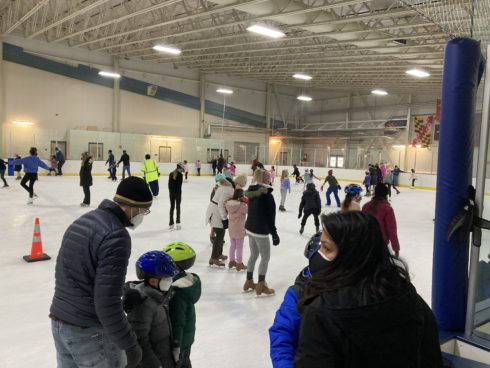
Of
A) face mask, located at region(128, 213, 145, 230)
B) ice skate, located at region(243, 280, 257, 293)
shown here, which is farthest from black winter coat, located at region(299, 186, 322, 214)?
face mask, located at region(128, 213, 145, 230)

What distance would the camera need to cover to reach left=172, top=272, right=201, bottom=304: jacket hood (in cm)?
205

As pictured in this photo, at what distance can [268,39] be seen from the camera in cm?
1658

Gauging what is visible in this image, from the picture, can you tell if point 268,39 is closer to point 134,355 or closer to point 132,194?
point 132,194

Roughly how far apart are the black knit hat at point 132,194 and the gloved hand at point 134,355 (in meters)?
0.60

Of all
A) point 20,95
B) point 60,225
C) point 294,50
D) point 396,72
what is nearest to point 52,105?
point 20,95

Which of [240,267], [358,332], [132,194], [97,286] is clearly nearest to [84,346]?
[97,286]

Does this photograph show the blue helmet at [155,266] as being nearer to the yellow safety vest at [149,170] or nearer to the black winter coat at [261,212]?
the black winter coat at [261,212]

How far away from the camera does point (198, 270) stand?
5.18m

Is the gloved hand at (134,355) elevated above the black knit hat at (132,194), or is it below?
below

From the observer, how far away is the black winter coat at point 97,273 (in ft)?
5.09

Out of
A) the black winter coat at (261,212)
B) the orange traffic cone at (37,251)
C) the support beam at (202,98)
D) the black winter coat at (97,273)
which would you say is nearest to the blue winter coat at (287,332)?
the black winter coat at (97,273)

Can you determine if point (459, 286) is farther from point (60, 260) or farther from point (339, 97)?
point (339, 97)

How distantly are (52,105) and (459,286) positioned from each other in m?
22.4

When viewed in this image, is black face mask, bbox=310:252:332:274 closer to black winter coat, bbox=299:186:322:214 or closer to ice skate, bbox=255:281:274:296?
ice skate, bbox=255:281:274:296
